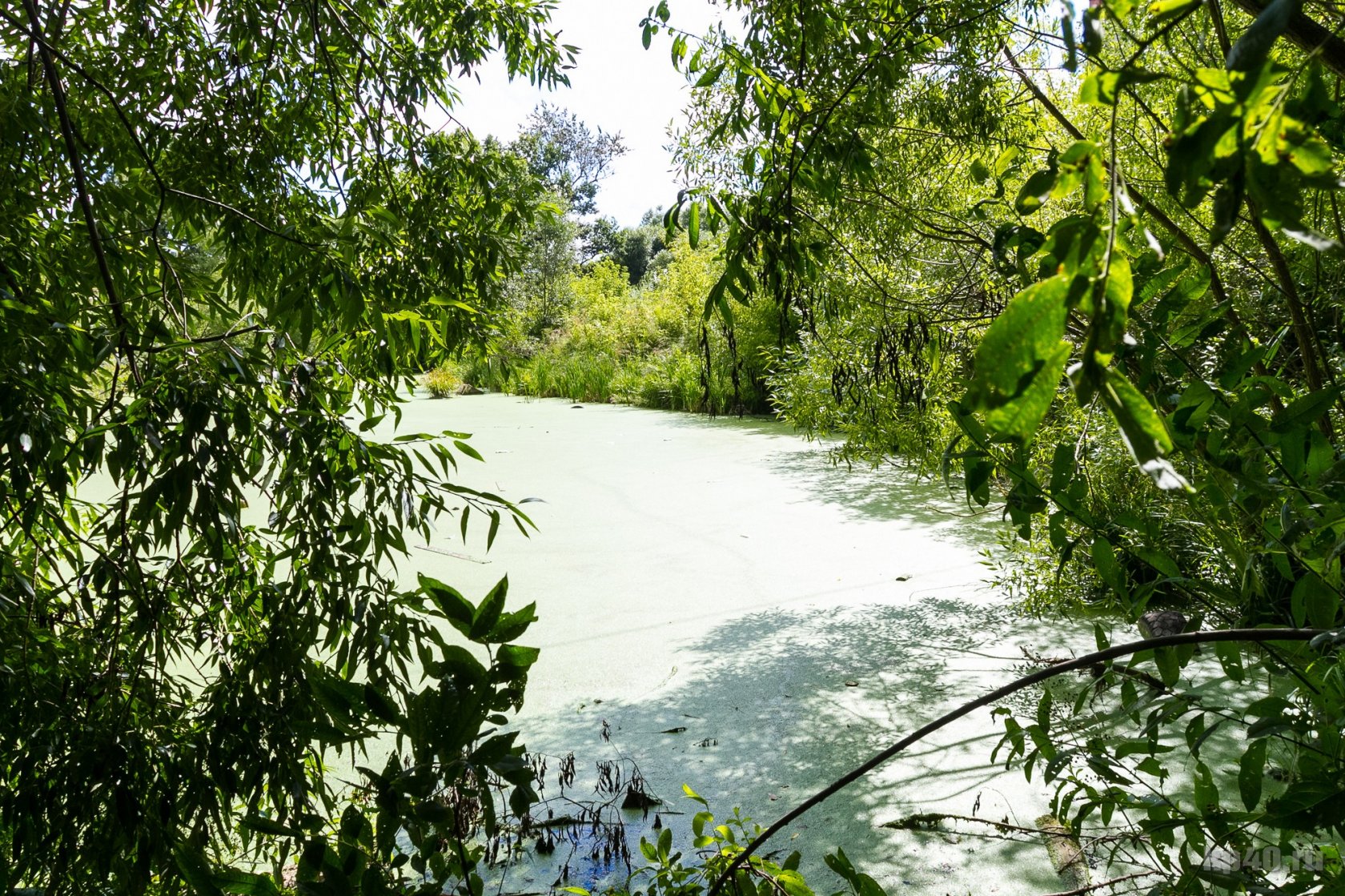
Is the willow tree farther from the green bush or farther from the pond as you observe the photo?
the green bush

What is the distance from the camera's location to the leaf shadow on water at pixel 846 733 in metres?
1.77

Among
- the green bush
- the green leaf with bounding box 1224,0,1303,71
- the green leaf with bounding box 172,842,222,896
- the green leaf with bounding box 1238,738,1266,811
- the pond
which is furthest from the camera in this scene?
the green bush

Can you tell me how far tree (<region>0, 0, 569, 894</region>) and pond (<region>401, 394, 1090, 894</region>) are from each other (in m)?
0.69

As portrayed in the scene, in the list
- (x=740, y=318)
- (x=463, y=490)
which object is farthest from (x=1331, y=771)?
(x=740, y=318)

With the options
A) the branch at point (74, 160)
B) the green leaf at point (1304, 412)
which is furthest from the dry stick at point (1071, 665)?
the branch at point (74, 160)

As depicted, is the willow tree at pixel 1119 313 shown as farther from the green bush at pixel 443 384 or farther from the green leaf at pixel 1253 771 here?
the green bush at pixel 443 384

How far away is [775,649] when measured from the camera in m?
2.89

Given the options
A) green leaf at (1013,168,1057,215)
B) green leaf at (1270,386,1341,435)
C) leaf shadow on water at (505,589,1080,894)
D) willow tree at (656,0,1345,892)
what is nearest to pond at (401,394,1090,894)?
leaf shadow on water at (505,589,1080,894)

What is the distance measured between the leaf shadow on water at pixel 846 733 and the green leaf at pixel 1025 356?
1648 mm

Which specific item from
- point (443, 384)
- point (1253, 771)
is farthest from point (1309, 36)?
point (443, 384)

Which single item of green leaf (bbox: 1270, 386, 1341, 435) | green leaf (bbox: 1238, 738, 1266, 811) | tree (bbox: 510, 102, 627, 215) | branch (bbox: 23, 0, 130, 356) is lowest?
green leaf (bbox: 1238, 738, 1266, 811)

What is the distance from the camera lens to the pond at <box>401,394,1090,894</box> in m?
1.89

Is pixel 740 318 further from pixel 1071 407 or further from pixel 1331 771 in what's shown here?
pixel 1331 771

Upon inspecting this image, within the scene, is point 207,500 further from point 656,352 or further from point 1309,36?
point 656,352
